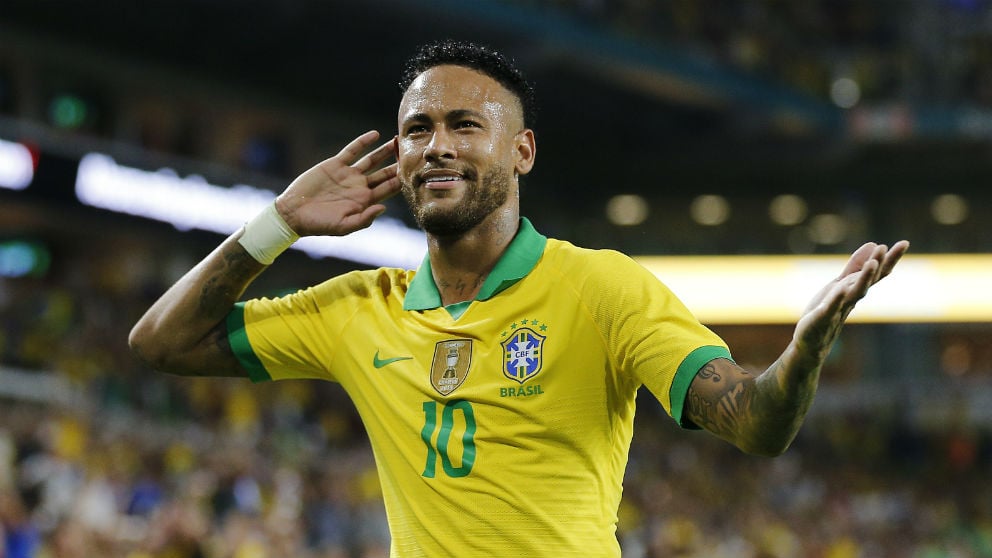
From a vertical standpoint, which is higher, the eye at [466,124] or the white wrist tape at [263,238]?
the eye at [466,124]

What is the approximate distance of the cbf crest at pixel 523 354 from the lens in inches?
121

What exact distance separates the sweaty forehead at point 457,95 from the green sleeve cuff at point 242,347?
31.3 inches

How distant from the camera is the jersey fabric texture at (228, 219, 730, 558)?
300 centimetres

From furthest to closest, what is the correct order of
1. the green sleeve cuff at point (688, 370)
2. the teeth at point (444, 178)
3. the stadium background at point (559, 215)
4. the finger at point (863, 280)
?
1. the stadium background at point (559, 215)
2. the teeth at point (444, 178)
3. the green sleeve cuff at point (688, 370)
4. the finger at point (863, 280)

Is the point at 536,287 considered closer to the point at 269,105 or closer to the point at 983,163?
the point at 269,105

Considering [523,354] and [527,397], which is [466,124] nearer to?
[523,354]

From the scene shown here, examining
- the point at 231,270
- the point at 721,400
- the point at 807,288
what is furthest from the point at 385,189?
the point at 807,288

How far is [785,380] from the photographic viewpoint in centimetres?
263

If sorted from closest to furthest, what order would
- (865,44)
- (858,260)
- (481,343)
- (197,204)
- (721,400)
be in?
(858,260) → (721,400) → (481,343) → (197,204) → (865,44)

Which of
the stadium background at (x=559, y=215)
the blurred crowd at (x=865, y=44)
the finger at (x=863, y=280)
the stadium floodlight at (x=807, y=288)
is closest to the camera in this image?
the finger at (x=863, y=280)

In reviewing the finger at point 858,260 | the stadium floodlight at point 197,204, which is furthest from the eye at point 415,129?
the stadium floodlight at point 197,204

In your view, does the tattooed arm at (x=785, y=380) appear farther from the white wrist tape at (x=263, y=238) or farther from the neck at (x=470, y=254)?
the white wrist tape at (x=263, y=238)

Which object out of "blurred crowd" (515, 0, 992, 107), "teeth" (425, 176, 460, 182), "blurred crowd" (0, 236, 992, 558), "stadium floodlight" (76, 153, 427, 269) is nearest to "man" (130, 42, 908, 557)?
"teeth" (425, 176, 460, 182)

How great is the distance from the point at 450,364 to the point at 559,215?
23.3 m
